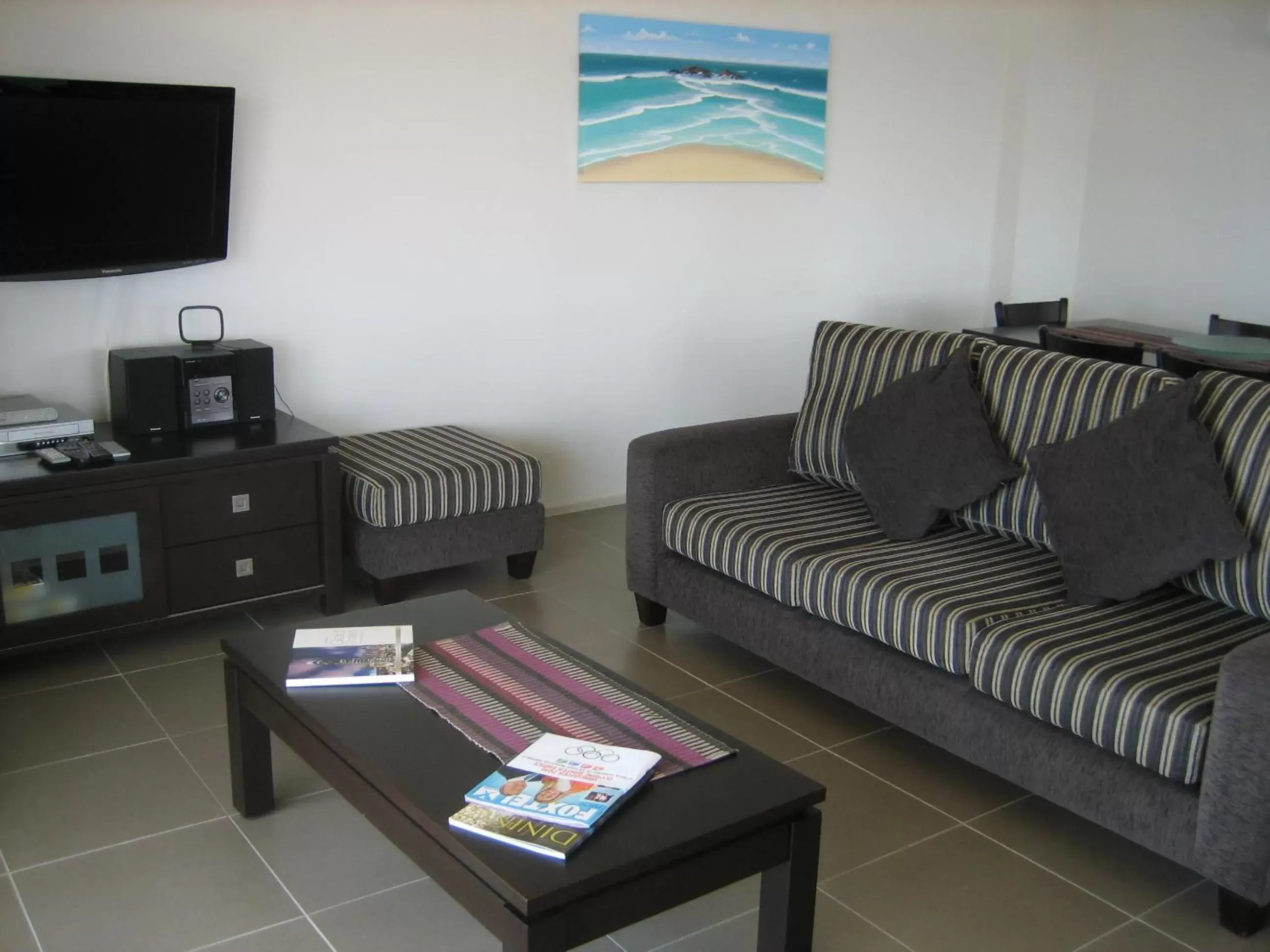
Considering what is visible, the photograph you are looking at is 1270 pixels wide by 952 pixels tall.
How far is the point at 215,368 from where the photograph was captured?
3.83 m

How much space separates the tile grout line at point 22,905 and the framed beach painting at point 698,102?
10.0 feet

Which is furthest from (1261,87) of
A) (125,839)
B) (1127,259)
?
(125,839)

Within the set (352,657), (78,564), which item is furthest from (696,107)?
(352,657)

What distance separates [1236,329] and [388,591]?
3289 millimetres

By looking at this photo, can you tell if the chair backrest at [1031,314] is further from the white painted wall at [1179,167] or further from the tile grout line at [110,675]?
the tile grout line at [110,675]

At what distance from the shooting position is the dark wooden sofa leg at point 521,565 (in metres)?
4.26

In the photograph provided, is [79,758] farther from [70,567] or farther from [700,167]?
[700,167]

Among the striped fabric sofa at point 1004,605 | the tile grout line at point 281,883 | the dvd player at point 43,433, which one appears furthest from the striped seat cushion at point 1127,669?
the dvd player at point 43,433

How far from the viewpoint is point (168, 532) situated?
11.7 feet

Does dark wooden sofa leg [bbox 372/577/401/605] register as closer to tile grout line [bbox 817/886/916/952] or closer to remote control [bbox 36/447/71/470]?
remote control [bbox 36/447/71/470]

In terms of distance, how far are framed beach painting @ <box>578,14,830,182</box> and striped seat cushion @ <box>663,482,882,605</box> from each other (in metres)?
1.63

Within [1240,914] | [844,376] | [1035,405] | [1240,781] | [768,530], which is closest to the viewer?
[1240,781]

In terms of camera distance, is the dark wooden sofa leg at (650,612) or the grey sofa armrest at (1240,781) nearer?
the grey sofa armrest at (1240,781)

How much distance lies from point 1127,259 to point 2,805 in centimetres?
517
